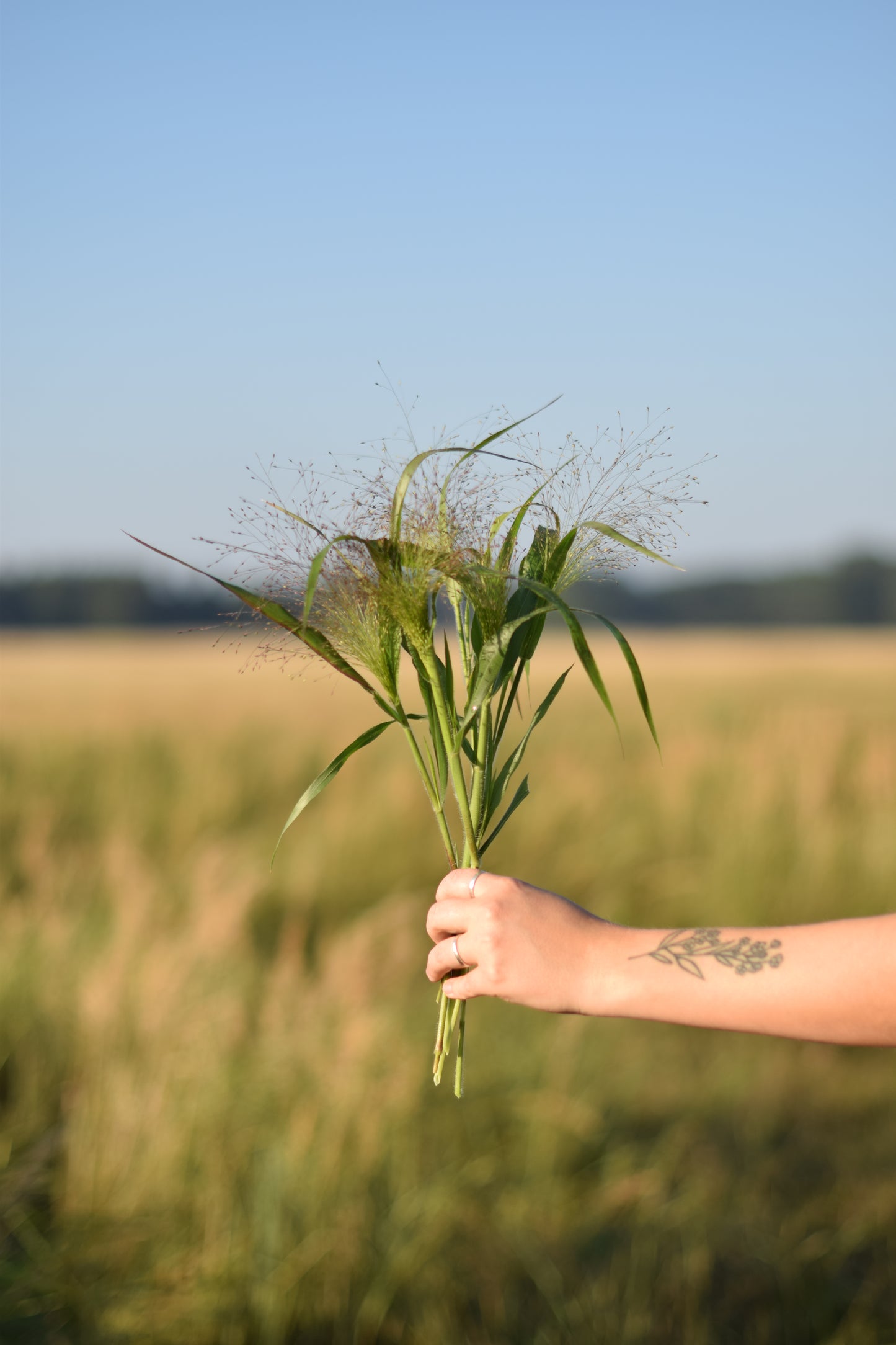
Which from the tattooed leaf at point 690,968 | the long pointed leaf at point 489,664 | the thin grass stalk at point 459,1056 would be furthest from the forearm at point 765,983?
the long pointed leaf at point 489,664

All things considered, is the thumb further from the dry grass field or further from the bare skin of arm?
the dry grass field

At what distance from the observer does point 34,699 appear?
39.0 feet

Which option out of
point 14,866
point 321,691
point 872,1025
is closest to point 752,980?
point 872,1025

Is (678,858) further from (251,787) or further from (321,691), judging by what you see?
(321,691)

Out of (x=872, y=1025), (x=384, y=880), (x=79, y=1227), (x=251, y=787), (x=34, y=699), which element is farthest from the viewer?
(x=34, y=699)

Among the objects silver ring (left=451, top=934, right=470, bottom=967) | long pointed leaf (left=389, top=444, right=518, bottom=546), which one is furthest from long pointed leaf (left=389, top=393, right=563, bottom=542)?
silver ring (left=451, top=934, right=470, bottom=967)

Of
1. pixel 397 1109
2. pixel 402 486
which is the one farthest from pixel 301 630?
pixel 397 1109

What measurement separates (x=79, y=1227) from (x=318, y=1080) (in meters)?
0.81

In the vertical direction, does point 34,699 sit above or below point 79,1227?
above

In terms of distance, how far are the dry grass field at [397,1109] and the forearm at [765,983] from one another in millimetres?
432

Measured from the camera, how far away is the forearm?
1.04 m

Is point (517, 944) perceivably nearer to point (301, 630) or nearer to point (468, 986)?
point (468, 986)

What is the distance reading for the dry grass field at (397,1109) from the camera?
9.66 feet

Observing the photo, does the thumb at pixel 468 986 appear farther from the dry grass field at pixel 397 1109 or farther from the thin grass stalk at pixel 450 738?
the dry grass field at pixel 397 1109
